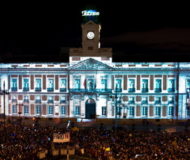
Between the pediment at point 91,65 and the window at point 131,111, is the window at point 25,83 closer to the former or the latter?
the pediment at point 91,65

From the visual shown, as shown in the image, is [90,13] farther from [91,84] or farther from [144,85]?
[144,85]

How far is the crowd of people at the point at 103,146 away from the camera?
98.6ft

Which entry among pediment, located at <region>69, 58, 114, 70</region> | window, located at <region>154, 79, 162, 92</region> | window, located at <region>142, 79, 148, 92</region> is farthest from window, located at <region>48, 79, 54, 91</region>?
window, located at <region>154, 79, 162, 92</region>

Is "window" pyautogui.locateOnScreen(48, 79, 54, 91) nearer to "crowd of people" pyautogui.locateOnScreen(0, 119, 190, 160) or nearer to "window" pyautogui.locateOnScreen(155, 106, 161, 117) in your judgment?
"window" pyautogui.locateOnScreen(155, 106, 161, 117)

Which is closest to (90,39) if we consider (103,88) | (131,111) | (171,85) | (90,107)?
(103,88)

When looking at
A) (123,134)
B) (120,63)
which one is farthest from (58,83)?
(123,134)

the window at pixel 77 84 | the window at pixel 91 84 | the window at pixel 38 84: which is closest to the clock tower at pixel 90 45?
the window at pixel 77 84

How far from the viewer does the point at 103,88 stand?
6838 centimetres

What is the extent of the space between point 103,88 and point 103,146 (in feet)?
116

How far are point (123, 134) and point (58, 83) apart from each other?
3033cm

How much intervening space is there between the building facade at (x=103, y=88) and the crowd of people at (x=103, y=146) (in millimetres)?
25392

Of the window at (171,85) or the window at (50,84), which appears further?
the window at (50,84)

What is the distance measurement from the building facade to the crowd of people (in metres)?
25.4

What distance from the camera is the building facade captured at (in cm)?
6731
